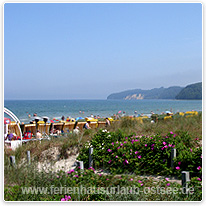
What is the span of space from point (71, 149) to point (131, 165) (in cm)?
241

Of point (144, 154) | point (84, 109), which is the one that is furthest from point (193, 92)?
point (144, 154)

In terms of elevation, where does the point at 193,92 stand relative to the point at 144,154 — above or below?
above

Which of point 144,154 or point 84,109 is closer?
point 144,154

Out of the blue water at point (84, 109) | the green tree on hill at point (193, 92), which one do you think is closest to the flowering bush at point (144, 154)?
the blue water at point (84, 109)

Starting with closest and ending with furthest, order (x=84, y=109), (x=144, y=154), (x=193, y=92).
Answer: (x=144, y=154) < (x=84, y=109) < (x=193, y=92)

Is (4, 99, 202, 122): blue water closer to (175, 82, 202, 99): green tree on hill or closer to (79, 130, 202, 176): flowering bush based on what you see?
(175, 82, 202, 99): green tree on hill

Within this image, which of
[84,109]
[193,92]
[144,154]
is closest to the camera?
[144,154]

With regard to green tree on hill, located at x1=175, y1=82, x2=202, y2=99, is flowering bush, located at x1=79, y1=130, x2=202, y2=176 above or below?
below

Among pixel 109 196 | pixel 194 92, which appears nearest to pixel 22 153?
pixel 109 196

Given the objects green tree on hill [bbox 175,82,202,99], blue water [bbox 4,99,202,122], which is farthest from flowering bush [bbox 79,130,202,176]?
green tree on hill [bbox 175,82,202,99]

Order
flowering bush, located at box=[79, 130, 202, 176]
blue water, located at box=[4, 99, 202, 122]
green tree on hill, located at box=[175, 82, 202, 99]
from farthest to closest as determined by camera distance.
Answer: green tree on hill, located at box=[175, 82, 202, 99] < blue water, located at box=[4, 99, 202, 122] < flowering bush, located at box=[79, 130, 202, 176]

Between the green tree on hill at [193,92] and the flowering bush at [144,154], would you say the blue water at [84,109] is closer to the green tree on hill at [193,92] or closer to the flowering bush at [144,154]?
the green tree on hill at [193,92]

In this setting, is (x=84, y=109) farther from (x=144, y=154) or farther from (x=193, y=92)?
(x=144, y=154)

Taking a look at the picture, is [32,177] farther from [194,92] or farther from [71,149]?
[194,92]
